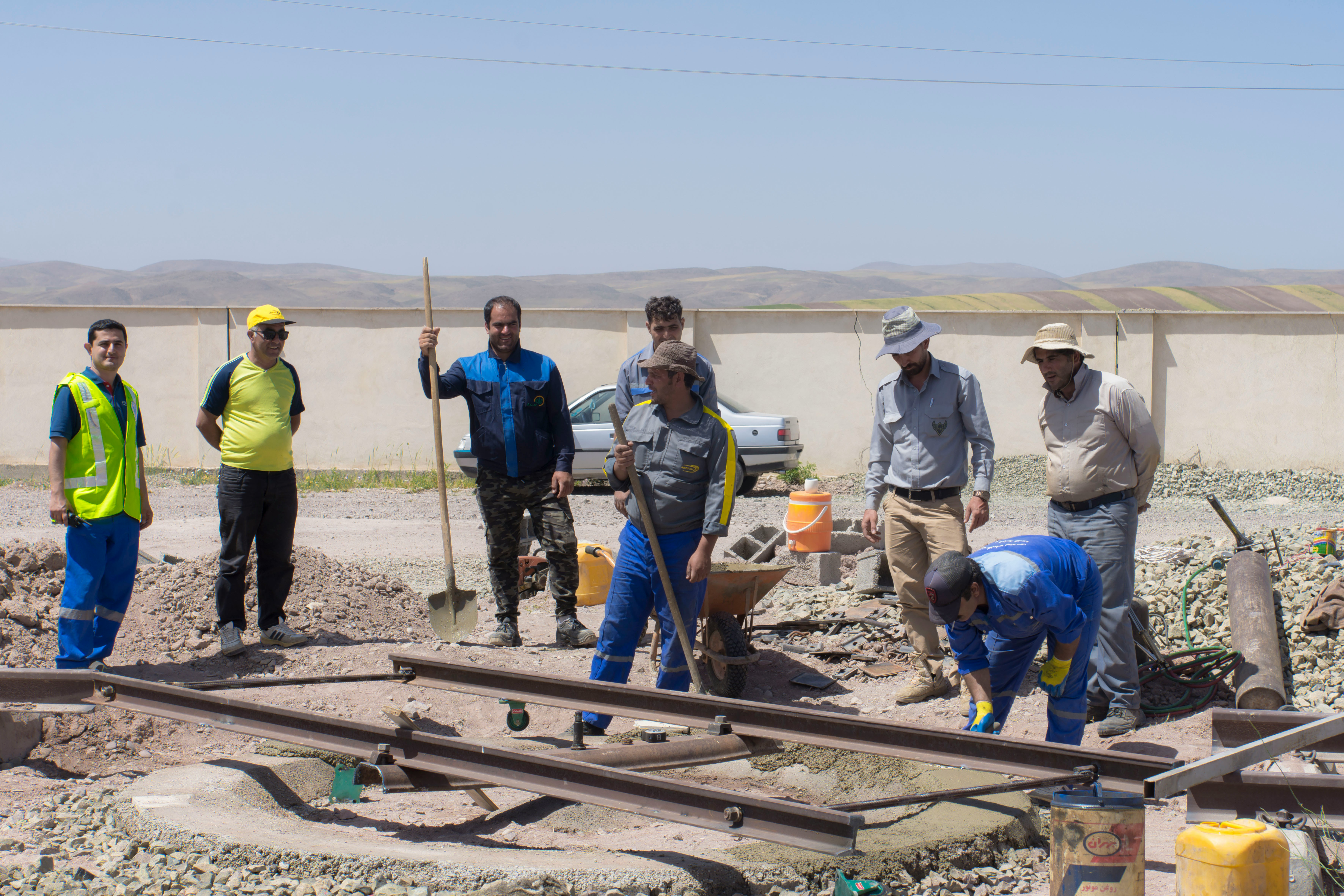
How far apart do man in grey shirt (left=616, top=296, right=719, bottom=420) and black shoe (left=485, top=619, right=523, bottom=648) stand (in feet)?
5.01

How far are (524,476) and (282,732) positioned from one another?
2495 millimetres

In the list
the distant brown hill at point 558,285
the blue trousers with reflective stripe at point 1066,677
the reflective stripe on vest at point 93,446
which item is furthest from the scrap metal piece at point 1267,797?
the distant brown hill at point 558,285

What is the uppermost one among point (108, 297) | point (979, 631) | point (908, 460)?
point (108, 297)

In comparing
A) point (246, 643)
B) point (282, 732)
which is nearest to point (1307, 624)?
point (282, 732)

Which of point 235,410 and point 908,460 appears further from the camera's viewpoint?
point 235,410

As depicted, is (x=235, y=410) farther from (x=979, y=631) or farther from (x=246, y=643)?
(x=979, y=631)

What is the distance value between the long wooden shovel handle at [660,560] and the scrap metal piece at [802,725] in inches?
14.7

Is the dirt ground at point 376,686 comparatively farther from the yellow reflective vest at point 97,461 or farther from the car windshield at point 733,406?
the car windshield at point 733,406

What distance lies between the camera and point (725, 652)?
6.00 metres

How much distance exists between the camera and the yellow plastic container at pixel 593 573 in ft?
24.8

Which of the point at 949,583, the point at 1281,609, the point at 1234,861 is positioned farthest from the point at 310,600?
the point at 1281,609

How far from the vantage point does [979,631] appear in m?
4.21

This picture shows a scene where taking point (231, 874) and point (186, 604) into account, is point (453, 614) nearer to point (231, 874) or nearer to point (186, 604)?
point (186, 604)

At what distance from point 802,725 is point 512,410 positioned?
9.47 ft
